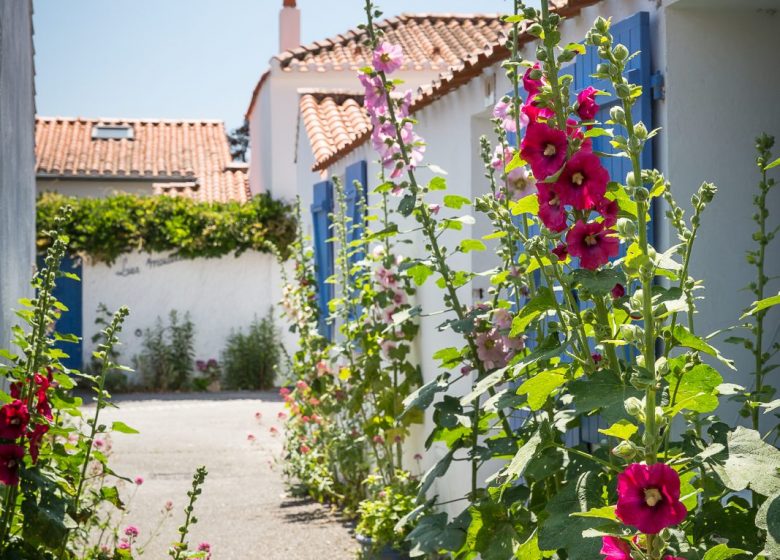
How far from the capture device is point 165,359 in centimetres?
1739

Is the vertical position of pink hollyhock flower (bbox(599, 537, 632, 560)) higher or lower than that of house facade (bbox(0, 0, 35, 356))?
lower

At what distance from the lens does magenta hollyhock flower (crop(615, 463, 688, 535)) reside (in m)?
1.96

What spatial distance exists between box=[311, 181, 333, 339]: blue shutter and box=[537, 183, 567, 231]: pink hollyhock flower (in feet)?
23.9

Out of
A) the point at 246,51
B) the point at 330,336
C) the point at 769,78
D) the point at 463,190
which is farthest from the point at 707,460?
the point at 246,51

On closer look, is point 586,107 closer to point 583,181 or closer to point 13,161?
point 583,181

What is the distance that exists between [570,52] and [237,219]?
1533 centimetres

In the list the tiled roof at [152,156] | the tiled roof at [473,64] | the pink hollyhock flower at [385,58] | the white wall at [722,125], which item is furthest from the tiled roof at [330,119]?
the tiled roof at [152,156]

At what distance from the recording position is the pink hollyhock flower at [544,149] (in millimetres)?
2543

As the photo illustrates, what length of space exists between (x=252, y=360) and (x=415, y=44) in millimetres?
5707

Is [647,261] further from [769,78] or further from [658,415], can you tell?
[769,78]

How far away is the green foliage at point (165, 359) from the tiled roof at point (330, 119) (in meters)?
6.29

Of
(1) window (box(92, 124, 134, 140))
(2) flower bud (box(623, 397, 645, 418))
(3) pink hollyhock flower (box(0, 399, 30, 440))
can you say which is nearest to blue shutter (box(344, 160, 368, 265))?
(3) pink hollyhock flower (box(0, 399, 30, 440))

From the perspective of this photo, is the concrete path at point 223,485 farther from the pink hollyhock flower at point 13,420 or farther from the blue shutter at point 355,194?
the pink hollyhock flower at point 13,420

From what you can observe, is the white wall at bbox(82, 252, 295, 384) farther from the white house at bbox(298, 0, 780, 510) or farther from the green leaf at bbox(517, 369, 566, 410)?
the green leaf at bbox(517, 369, 566, 410)
